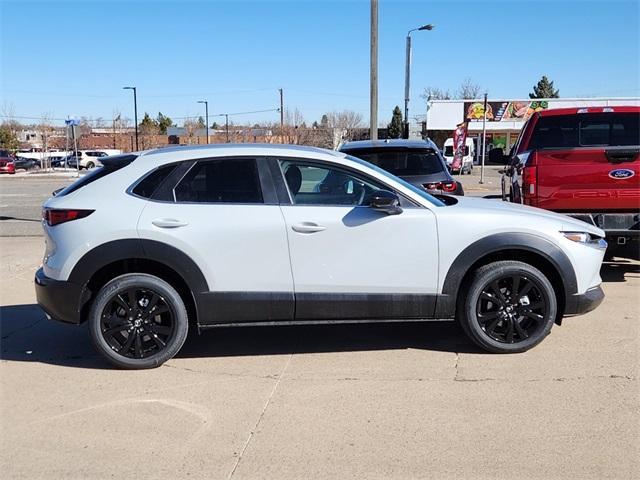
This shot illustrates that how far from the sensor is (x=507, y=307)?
4.94 metres

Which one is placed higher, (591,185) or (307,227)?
(591,185)

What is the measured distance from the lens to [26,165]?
5381cm

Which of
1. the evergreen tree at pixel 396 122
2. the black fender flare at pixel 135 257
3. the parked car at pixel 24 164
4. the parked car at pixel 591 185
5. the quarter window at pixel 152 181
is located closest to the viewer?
the black fender flare at pixel 135 257

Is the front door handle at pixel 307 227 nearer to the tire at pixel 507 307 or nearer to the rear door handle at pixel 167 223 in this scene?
the rear door handle at pixel 167 223

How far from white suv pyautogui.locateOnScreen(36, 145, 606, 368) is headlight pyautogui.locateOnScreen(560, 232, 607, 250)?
13 mm

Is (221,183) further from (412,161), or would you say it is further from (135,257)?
(412,161)

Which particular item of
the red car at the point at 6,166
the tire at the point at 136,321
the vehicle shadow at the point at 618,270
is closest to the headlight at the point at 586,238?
the vehicle shadow at the point at 618,270

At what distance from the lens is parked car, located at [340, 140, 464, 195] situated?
8469 mm

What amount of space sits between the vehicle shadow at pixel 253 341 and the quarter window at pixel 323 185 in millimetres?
1291

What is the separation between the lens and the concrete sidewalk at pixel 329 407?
340 centimetres

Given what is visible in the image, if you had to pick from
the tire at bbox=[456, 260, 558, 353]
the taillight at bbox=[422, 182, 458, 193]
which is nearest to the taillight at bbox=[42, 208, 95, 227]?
the tire at bbox=[456, 260, 558, 353]

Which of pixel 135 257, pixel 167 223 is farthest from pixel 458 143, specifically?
pixel 135 257

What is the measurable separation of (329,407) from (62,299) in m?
2.21

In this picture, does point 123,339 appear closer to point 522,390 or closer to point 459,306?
point 459,306
